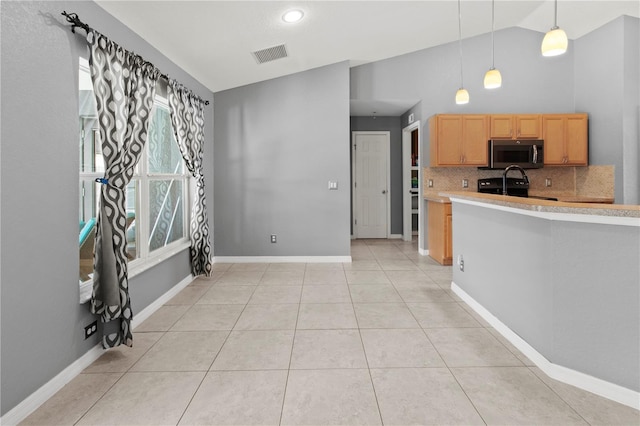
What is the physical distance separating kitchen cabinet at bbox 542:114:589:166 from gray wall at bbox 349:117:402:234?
104 inches

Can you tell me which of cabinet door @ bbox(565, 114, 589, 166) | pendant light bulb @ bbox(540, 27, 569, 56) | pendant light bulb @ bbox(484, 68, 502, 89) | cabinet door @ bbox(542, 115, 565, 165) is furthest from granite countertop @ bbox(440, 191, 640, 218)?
cabinet door @ bbox(565, 114, 589, 166)

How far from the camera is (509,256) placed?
2.62 meters

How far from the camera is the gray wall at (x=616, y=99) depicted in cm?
470

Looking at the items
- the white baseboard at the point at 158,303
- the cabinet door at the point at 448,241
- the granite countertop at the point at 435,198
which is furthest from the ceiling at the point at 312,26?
the white baseboard at the point at 158,303

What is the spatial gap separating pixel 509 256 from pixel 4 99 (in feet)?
10.3

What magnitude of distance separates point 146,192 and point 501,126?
4840 mm

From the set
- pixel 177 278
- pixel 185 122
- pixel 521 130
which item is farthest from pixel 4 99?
pixel 521 130

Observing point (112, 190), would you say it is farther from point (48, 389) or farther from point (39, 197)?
point (48, 389)

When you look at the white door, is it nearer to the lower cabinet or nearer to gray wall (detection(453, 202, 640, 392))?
the lower cabinet

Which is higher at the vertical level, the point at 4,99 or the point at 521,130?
the point at 521,130

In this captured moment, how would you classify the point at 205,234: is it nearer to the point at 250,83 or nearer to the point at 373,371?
the point at 250,83

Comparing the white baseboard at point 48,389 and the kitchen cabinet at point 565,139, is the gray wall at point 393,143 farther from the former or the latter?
the white baseboard at point 48,389

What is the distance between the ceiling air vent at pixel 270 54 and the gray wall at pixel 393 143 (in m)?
3.13

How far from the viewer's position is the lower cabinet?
5.01 m
